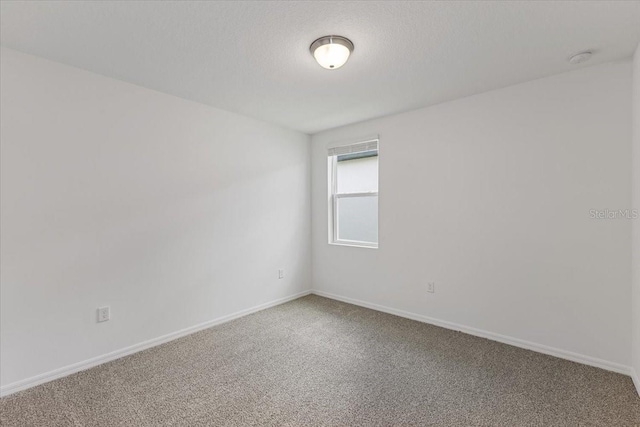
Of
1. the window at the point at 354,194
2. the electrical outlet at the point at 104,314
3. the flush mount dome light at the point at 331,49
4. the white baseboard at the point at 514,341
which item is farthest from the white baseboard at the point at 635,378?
the electrical outlet at the point at 104,314

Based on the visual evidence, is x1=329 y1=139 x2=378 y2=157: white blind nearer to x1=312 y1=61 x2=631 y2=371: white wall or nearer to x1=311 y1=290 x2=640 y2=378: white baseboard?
x1=312 y1=61 x2=631 y2=371: white wall

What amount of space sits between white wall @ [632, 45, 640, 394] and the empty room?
3cm

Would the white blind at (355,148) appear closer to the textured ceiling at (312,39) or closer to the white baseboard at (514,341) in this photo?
the textured ceiling at (312,39)

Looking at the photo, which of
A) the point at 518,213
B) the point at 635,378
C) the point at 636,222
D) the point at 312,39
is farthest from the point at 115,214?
the point at 635,378

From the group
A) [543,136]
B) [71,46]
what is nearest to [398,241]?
[543,136]

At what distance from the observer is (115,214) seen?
8.40 ft

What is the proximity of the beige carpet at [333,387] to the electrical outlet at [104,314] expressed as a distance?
0.36 m

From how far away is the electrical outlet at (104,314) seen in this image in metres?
2.47

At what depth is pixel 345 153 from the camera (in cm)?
401

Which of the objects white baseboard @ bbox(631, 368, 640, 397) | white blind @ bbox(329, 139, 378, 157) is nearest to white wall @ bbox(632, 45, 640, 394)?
white baseboard @ bbox(631, 368, 640, 397)

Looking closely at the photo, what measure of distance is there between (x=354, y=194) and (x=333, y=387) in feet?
8.08

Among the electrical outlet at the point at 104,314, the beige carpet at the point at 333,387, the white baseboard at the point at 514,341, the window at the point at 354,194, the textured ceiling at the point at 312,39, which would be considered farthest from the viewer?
the window at the point at 354,194

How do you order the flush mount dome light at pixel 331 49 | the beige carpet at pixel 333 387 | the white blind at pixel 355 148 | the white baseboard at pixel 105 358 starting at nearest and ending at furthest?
the beige carpet at pixel 333 387
the flush mount dome light at pixel 331 49
the white baseboard at pixel 105 358
the white blind at pixel 355 148

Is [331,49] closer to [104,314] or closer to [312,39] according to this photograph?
[312,39]
